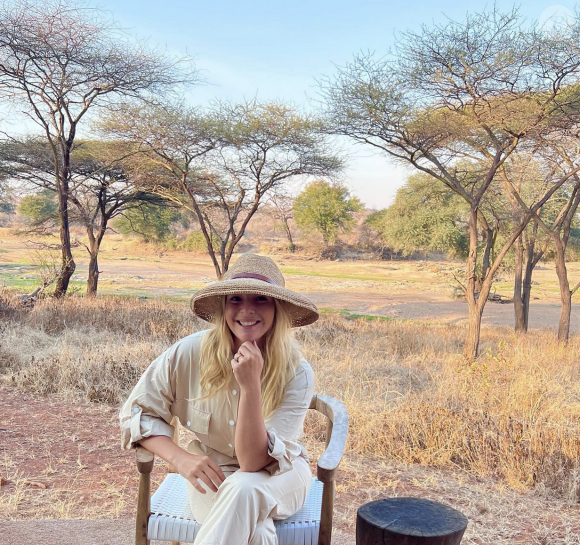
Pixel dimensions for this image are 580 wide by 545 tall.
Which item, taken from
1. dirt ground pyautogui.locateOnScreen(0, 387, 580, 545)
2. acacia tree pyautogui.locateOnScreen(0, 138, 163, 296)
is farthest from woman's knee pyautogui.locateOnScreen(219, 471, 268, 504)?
acacia tree pyautogui.locateOnScreen(0, 138, 163, 296)

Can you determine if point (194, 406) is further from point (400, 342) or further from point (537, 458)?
point (400, 342)

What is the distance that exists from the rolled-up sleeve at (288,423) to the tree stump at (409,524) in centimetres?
25

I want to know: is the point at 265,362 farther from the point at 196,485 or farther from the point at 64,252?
the point at 64,252

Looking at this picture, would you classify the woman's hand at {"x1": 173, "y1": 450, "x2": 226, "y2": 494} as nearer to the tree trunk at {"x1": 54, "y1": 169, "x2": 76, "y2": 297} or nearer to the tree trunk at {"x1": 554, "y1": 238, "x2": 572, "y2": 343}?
the tree trunk at {"x1": 554, "y1": 238, "x2": 572, "y2": 343}

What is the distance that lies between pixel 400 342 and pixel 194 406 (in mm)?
6558

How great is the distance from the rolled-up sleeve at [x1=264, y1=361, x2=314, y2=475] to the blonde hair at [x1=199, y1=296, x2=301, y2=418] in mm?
28

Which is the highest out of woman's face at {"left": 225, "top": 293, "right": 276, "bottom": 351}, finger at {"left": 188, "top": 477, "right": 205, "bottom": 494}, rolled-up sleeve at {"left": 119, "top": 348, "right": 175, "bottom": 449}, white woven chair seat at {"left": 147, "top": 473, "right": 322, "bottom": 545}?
woman's face at {"left": 225, "top": 293, "right": 276, "bottom": 351}

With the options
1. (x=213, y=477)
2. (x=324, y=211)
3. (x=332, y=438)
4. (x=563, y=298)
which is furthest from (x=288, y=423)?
(x=324, y=211)

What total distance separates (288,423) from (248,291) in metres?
0.40

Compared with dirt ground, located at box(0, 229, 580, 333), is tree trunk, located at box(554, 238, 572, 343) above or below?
above

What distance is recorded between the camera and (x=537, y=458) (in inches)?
142

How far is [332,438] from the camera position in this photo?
1.74 m

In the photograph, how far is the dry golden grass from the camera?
3.74 metres

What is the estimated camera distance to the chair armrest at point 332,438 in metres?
1.52
